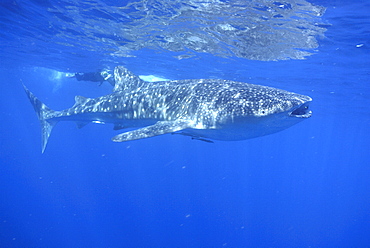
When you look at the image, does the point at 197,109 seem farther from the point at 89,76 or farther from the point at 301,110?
the point at 89,76

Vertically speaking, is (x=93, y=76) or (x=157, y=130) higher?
(x=93, y=76)

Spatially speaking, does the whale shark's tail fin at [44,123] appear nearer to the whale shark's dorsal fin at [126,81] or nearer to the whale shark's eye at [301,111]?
the whale shark's dorsal fin at [126,81]

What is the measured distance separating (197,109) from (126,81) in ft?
11.8

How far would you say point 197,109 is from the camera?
18.4 feet

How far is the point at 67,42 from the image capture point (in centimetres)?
1739

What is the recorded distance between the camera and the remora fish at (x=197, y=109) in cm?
448

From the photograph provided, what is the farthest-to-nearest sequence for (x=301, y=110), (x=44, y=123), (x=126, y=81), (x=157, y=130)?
(x=44, y=123)
(x=126, y=81)
(x=157, y=130)
(x=301, y=110)

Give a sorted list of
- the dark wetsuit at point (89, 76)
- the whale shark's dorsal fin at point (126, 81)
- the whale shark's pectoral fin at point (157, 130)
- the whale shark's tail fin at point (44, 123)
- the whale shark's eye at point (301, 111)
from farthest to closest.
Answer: the dark wetsuit at point (89, 76) → the whale shark's tail fin at point (44, 123) → the whale shark's dorsal fin at point (126, 81) → the whale shark's pectoral fin at point (157, 130) → the whale shark's eye at point (301, 111)

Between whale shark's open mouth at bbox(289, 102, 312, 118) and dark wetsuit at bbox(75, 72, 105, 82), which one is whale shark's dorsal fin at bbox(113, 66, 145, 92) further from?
dark wetsuit at bbox(75, 72, 105, 82)

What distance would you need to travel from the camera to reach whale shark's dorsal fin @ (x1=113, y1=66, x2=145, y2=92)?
7.91 m

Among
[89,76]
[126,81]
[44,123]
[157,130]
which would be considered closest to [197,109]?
[157,130]

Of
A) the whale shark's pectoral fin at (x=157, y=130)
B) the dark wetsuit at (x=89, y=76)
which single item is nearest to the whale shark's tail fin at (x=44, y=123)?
the whale shark's pectoral fin at (x=157, y=130)

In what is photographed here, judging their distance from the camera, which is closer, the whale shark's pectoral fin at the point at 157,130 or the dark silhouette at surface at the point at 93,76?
the whale shark's pectoral fin at the point at 157,130

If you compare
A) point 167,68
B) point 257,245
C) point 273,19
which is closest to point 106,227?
point 257,245
